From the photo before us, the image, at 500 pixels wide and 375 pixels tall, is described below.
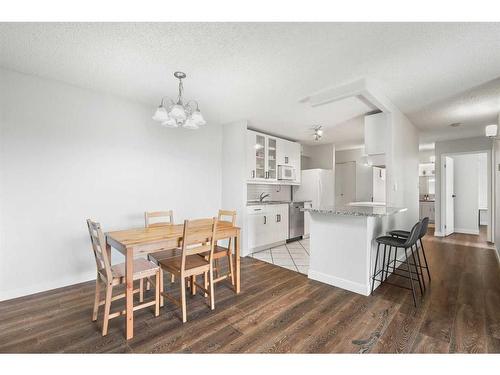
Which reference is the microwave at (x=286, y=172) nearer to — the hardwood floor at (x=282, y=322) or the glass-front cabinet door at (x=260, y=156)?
the glass-front cabinet door at (x=260, y=156)

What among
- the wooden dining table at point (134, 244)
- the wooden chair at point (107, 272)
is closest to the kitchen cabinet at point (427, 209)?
the wooden dining table at point (134, 244)

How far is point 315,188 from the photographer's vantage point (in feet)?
18.2

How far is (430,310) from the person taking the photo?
221 cm

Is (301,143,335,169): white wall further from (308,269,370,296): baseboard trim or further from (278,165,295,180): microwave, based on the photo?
(308,269,370,296): baseboard trim

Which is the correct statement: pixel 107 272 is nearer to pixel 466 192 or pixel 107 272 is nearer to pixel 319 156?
pixel 319 156

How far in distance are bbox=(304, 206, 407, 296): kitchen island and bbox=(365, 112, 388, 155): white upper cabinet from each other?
0.96m

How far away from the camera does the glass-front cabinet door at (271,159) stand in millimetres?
4793

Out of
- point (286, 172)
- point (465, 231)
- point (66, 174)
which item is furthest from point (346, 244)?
point (465, 231)

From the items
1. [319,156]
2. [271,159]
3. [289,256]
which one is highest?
[319,156]

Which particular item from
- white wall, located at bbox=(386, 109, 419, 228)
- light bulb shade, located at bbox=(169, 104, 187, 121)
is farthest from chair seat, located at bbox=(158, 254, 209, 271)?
white wall, located at bbox=(386, 109, 419, 228)

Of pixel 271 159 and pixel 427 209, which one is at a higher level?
pixel 271 159

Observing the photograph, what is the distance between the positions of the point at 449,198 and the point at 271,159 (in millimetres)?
4643
